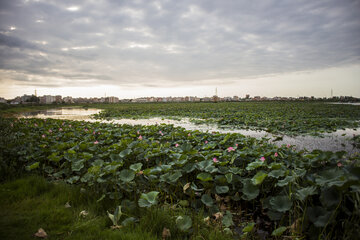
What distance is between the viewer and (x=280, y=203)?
201cm

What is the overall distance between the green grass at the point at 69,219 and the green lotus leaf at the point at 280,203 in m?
0.59

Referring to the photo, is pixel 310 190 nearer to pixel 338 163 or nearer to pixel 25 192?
pixel 338 163

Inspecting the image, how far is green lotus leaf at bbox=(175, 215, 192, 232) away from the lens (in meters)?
1.84

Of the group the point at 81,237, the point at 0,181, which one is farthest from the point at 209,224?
the point at 0,181

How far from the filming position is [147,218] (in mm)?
2061

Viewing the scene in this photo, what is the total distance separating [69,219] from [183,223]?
1.34 meters

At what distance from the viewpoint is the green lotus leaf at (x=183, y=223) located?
6.05ft

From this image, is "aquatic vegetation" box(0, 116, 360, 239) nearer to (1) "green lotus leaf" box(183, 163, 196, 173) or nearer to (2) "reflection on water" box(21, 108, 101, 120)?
(1) "green lotus leaf" box(183, 163, 196, 173)

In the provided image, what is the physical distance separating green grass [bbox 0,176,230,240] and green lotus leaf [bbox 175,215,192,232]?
0.33 feet

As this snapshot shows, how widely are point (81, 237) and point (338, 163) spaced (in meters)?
3.07

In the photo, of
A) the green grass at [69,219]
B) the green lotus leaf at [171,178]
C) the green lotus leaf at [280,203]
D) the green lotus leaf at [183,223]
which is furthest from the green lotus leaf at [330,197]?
the green lotus leaf at [171,178]

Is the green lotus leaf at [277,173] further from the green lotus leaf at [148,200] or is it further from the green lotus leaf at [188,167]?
the green lotus leaf at [148,200]

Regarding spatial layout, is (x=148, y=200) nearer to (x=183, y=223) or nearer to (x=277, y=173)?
(x=183, y=223)

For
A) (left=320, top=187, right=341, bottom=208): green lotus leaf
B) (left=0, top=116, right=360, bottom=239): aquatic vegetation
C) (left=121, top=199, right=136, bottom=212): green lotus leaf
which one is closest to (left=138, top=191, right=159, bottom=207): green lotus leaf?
(left=0, top=116, right=360, bottom=239): aquatic vegetation
